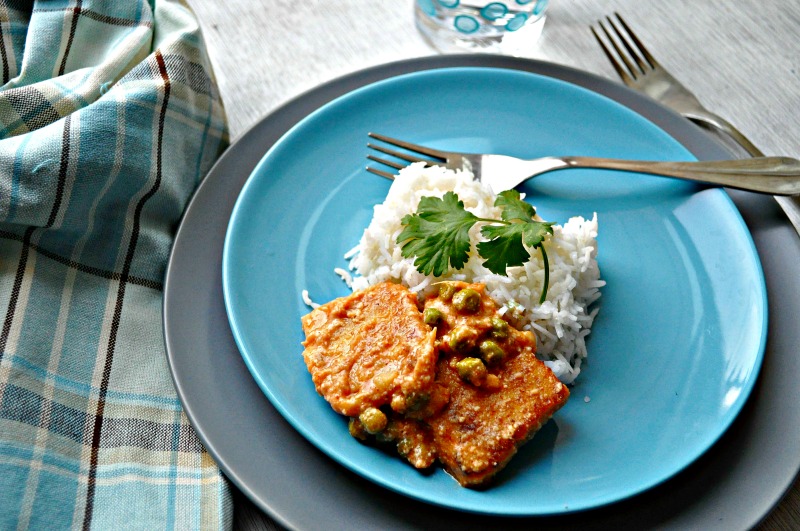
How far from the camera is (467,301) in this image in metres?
2.32

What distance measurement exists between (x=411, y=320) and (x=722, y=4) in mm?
2859

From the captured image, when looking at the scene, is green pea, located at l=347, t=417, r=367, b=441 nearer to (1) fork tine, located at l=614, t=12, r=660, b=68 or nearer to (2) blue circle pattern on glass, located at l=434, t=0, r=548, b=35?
(2) blue circle pattern on glass, located at l=434, t=0, r=548, b=35

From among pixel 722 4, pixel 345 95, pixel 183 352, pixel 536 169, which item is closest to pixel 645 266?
pixel 536 169

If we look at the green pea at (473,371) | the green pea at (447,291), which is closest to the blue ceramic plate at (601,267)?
the green pea at (473,371)

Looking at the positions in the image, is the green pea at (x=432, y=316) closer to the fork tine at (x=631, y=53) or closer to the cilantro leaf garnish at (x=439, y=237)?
the cilantro leaf garnish at (x=439, y=237)

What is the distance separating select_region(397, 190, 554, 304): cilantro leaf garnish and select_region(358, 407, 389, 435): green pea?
560mm

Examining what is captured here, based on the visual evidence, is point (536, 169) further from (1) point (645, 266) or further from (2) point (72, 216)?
(2) point (72, 216)

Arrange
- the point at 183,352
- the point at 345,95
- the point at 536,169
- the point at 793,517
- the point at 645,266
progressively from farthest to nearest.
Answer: the point at 345,95 → the point at 536,169 → the point at 645,266 → the point at 183,352 → the point at 793,517

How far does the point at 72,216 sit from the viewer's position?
254 centimetres

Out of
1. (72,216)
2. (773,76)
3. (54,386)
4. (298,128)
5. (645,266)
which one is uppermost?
(773,76)

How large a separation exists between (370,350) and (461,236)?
1.69ft

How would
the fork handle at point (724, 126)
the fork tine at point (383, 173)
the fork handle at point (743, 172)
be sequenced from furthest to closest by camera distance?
1. the fork handle at point (724, 126)
2. the fork tine at point (383, 173)
3. the fork handle at point (743, 172)

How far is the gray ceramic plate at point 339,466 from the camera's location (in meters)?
2.09

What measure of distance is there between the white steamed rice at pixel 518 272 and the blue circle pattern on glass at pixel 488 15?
3.67 ft
